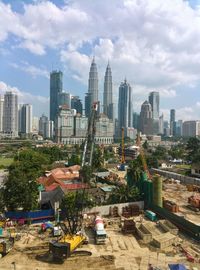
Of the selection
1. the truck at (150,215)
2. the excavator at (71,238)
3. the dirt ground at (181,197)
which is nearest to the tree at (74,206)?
the excavator at (71,238)

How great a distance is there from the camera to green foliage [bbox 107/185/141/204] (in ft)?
107

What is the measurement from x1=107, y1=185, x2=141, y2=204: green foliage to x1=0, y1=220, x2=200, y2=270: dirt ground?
28.5ft

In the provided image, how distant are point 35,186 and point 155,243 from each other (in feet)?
42.9

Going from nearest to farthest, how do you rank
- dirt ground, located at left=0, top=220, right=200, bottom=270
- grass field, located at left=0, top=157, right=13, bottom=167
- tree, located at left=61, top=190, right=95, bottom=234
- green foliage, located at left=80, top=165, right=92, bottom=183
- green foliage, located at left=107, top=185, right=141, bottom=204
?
dirt ground, located at left=0, top=220, right=200, bottom=270 < tree, located at left=61, top=190, right=95, bottom=234 < green foliage, located at left=107, top=185, right=141, bottom=204 < green foliage, located at left=80, top=165, right=92, bottom=183 < grass field, located at left=0, top=157, right=13, bottom=167

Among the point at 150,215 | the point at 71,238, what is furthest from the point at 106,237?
the point at 150,215

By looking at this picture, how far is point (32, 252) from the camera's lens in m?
21.3

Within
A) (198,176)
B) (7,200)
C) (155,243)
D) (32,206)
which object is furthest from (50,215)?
(198,176)

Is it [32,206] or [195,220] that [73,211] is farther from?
[195,220]

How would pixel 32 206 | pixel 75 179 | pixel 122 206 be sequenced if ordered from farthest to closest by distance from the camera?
pixel 75 179 < pixel 122 206 < pixel 32 206

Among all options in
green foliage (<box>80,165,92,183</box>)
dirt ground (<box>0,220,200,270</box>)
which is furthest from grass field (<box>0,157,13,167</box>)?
dirt ground (<box>0,220,200,270</box>)

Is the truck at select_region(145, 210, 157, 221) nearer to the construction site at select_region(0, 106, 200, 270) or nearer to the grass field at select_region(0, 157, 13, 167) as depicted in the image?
the construction site at select_region(0, 106, 200, 270)

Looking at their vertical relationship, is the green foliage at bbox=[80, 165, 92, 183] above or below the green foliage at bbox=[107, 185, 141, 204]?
above

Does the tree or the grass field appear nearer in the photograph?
the tree

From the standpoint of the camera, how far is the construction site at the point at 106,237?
1978 centimetres
